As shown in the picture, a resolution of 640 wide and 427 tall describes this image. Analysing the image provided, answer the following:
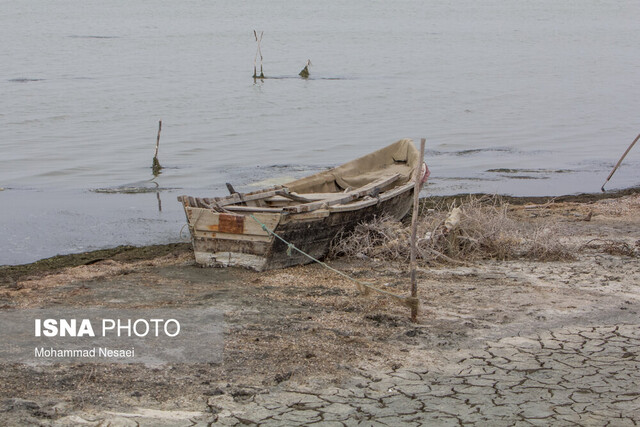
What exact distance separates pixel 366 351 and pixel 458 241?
3.87m

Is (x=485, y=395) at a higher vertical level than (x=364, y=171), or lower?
lower

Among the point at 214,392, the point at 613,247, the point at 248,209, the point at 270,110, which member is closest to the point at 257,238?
the point at 248,209

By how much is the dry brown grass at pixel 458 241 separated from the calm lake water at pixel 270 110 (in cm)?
365

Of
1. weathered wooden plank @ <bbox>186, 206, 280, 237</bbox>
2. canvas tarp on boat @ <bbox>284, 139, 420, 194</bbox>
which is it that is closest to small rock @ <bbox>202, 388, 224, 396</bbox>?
weathered wooden plank @ <bbox>186, 206, 280, 237</bbox>

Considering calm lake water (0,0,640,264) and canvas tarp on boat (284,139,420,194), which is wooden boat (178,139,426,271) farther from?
calm lake water (0,0,640,264)

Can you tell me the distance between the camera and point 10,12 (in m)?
71.8

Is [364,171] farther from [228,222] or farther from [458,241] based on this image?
[228,222]

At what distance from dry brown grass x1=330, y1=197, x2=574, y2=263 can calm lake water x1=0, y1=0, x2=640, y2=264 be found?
12.0ft

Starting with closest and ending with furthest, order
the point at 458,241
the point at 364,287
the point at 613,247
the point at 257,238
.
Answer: the point at 364,287, the point at 257,238, the point at 458,241, the point at 613,247

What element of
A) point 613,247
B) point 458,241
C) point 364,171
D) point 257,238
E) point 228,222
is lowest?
point 613,247

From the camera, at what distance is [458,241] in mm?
10055

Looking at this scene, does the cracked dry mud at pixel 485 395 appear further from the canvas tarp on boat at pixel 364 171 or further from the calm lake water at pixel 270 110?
the calm lake water at pixel 270 110

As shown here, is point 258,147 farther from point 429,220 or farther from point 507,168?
point 429,220

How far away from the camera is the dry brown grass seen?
9.89m
